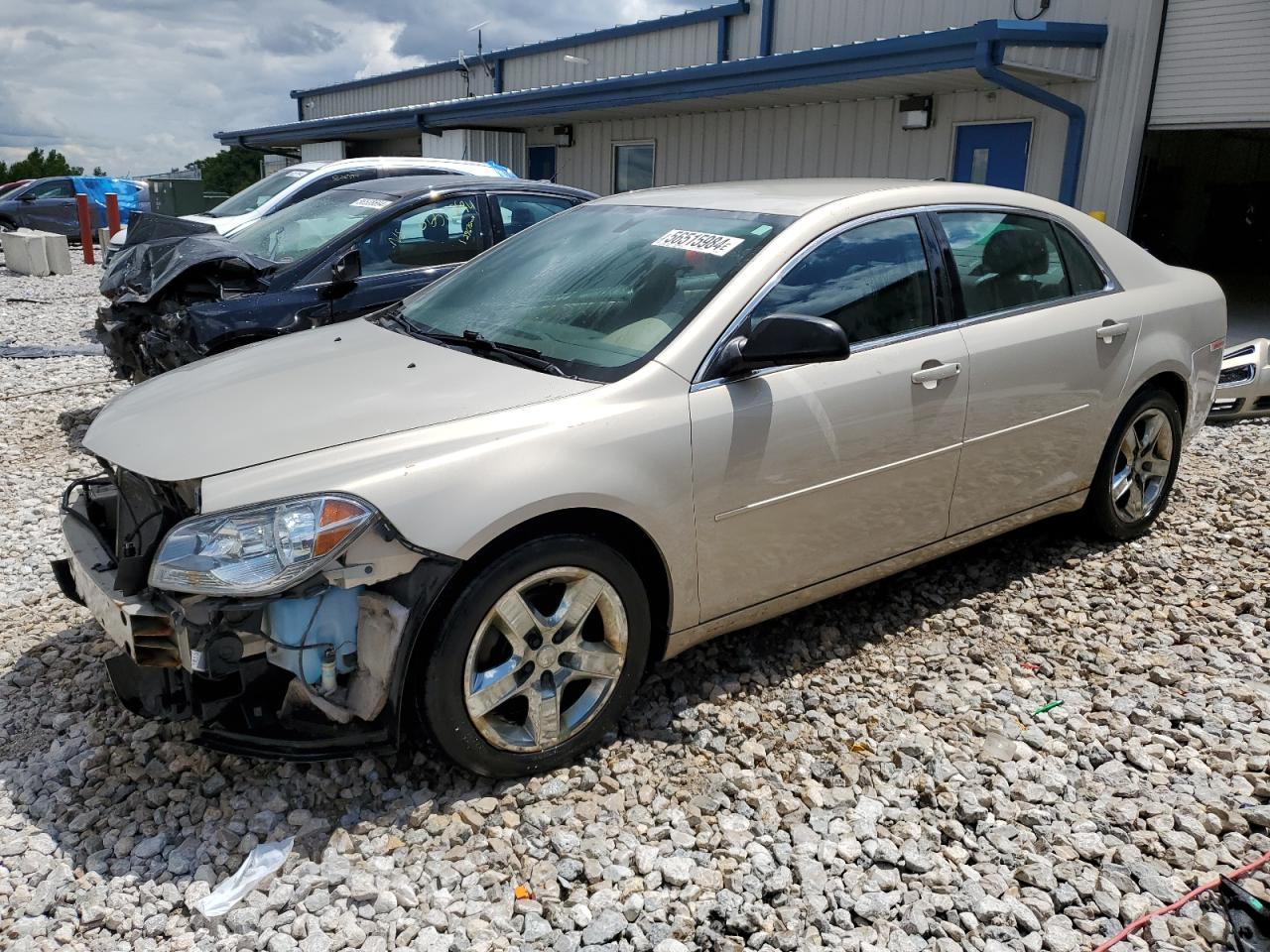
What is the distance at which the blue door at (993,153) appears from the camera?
36.1ft

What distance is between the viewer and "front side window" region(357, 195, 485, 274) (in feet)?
21.9

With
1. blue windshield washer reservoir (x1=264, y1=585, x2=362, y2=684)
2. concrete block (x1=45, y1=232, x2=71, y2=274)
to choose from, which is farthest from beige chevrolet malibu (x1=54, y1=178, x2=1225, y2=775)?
concrete block (x1=45, y1=232, x2=71, y2=274)

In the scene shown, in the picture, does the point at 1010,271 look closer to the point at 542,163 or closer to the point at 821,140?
the point at 821,140

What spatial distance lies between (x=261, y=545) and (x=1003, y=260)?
9.87 feet

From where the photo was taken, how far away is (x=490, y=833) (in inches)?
110

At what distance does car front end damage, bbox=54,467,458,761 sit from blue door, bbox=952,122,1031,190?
1012 centimetres

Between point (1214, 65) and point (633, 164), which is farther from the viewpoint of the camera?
point (633, 164)

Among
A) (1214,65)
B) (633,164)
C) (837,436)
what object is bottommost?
(837,436)

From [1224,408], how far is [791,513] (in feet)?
17.7

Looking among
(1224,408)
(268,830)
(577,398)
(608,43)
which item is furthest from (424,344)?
(608,43)

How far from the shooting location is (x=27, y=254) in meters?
16.8

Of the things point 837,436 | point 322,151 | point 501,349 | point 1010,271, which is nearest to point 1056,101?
point 1010,271

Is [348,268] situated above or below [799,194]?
below

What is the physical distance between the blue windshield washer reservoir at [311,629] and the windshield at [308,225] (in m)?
4.69
